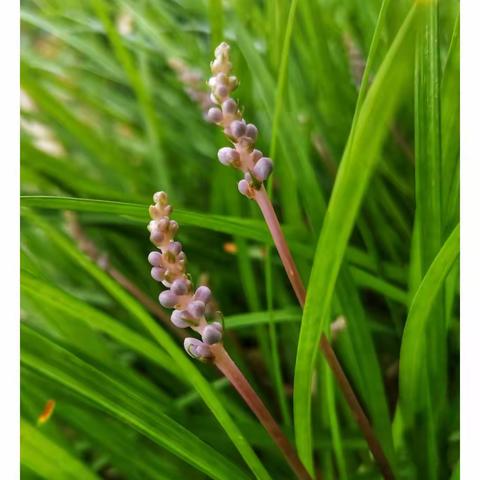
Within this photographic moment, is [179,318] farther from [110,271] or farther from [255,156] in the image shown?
[110,271]

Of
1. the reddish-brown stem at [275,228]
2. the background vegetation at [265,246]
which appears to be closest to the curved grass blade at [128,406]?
the background vegetation at [265,246]

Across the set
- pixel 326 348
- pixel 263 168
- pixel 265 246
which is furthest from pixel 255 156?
pixel 265 246

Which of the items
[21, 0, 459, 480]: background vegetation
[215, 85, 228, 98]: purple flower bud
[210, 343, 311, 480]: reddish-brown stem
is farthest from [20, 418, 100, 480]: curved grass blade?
[215, 85, 228, 98]: purple flower bud

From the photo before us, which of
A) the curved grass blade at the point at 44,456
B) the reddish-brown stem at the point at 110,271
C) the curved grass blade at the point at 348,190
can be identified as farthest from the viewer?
the reddish-brown stem at the point at 110,271

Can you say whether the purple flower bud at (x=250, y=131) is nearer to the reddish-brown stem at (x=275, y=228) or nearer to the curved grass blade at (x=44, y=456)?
the reddish-brown stem at (x=275, y=228)

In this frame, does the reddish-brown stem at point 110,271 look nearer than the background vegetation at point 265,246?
No

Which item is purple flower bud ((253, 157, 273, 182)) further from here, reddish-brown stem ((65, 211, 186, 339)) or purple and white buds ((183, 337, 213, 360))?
reddish-brown stem ((65, 211, 186, 339))
